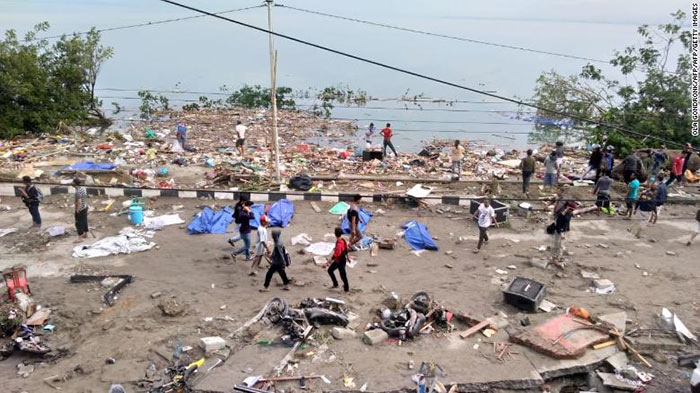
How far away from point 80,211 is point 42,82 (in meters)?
12.5

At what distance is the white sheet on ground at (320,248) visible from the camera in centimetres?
1048

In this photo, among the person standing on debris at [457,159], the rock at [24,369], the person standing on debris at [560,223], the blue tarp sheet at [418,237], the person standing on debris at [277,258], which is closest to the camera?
the rock at [24,369]

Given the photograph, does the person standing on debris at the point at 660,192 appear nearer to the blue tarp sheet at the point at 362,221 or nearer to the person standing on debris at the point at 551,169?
the person standing on debris at the point at 551,169

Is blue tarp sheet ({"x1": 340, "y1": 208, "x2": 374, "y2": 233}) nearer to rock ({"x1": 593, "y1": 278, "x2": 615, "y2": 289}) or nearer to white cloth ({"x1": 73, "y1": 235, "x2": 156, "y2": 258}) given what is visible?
white cloth ({"x1": 73, "y1": 235, "x2": 156, "y2": 258})

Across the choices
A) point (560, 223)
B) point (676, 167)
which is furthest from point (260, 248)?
point (676, 167)

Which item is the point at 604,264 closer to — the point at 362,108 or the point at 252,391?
the point at 252,391

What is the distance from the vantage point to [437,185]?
14719mm

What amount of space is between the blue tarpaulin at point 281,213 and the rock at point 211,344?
461 centimetres

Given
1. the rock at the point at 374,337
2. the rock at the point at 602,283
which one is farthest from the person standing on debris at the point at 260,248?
the rock at the point at 602,283

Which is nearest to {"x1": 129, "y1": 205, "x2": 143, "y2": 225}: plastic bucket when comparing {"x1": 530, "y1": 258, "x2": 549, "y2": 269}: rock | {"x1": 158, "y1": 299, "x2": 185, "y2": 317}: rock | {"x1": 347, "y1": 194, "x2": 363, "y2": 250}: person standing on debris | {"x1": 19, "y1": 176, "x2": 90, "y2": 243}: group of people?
{"x1": 19, "y1": 176, "x2": 90, "y2": 243}: group of people

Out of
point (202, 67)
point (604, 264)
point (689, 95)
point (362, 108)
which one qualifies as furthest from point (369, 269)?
point (202, 67)

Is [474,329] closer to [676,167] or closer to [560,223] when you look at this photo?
[560,223]

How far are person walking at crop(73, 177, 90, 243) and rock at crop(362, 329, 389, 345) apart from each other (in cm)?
664

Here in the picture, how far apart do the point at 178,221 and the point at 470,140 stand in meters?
15.8
